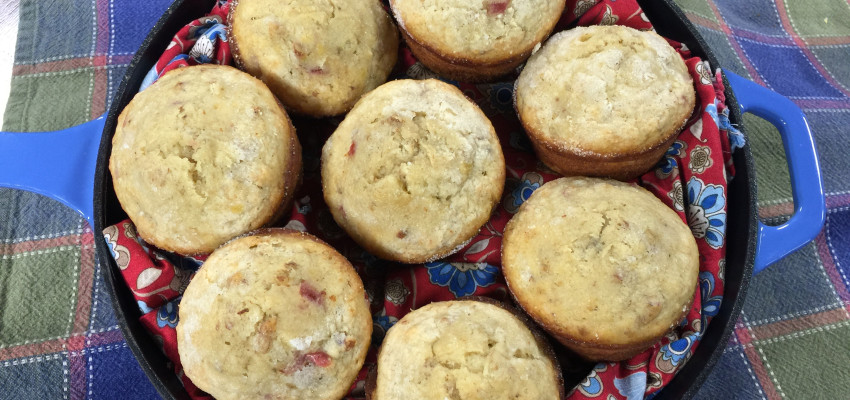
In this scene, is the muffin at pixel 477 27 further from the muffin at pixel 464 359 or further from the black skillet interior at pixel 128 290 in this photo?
the muffin at pixel 464 359

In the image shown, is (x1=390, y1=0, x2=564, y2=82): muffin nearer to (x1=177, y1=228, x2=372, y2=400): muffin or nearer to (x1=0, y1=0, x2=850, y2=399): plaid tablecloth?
(x1=177, y1=228, x2=372, y2=400): muffin

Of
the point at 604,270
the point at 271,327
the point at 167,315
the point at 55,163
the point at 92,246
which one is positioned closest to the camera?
the point at 271,327

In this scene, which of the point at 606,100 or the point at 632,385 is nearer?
the point at 632,385

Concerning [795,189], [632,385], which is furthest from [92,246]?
[795,189]

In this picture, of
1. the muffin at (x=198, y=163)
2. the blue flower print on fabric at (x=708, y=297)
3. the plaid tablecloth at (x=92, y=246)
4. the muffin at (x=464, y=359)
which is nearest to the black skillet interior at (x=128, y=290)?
the blue flower print on fabric at (x=708, y=297)

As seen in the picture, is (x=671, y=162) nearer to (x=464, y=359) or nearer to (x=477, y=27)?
(x=477, y=27)

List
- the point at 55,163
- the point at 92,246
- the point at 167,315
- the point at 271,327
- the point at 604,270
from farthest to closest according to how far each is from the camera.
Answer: the point at 92,246 → the point at 55,163 → the point at 167,315 → the point at 604,270 → the point at 271,327

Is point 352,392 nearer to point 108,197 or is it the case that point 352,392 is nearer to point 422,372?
point 422,372
